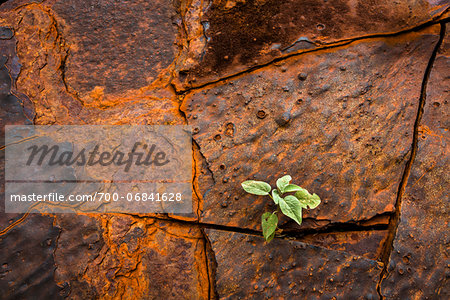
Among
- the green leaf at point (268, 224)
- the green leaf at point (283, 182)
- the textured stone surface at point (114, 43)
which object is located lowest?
the green leaf at point (268, 224)

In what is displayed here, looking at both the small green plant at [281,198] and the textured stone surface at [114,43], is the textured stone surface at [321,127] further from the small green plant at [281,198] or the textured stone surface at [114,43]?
the textured stone surface at [114,43]

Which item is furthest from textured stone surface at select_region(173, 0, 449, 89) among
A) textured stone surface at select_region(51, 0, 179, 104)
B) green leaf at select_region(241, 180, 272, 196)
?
green leaf at select_region(241, 180, 272, 196)

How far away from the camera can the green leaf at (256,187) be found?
4.98 feet

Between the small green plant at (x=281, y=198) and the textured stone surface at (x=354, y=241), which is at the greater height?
the small green plant at (x=281, y=198)

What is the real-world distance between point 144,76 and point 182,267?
1.09 meters

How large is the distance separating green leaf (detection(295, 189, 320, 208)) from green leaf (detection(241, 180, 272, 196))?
153 mm

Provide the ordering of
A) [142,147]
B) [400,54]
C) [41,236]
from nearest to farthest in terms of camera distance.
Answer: [41,236], [142,147], [400,54]

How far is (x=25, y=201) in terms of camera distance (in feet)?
5.05

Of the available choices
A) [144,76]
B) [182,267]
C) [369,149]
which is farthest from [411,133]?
[144,76]

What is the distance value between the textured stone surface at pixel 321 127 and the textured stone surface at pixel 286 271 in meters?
0.14

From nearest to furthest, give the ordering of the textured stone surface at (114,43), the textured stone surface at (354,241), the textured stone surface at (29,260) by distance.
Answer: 1. the textured stone surface at (29,260)
2. the textured stone surface at (354,241)
3. the textured stone surface at (114,43)

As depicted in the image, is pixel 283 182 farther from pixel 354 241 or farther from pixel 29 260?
pixel 29 260

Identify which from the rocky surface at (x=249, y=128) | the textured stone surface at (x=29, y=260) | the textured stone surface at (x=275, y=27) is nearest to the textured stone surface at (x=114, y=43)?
the rocky surface at (x=249, y=128)

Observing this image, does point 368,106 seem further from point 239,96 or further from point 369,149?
point 239,96
